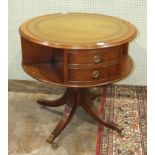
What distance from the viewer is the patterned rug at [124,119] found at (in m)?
1.91

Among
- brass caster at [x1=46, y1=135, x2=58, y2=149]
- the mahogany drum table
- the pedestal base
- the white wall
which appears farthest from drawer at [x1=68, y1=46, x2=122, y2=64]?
the white wall

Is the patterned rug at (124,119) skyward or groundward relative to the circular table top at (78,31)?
groundward

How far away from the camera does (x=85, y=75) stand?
163 centimetres

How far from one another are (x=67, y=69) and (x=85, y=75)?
0.36 ft

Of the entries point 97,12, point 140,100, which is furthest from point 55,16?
point 140,100

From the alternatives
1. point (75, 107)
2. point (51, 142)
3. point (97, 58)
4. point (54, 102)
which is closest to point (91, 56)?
point (97, 58)

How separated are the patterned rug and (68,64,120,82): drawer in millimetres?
532

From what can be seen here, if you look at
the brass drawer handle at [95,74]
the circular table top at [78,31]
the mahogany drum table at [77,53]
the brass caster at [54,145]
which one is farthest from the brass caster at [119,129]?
the circular table top at [78,31]

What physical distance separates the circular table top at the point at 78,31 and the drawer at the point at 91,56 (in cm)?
4

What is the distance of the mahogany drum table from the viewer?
158cm

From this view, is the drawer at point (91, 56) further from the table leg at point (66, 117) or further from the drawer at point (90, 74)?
the table leg at point (66, 117)

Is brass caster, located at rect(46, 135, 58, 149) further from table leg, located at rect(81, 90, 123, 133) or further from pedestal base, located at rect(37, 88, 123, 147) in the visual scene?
table leg, located at rect(81, 90, 123, 133)

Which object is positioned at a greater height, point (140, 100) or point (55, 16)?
point (55, 16)
